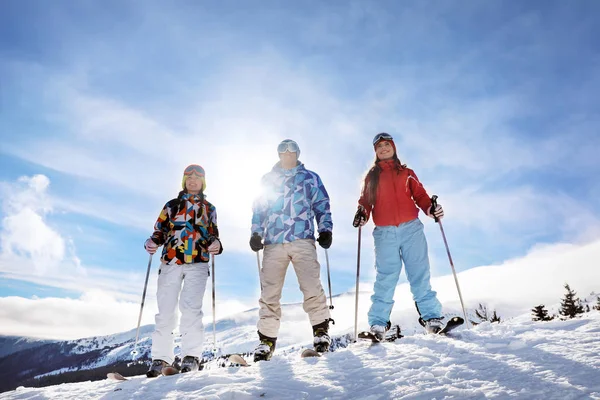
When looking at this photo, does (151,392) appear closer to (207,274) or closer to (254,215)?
(207,274)

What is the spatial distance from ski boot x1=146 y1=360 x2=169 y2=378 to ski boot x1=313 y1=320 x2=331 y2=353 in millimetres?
1994

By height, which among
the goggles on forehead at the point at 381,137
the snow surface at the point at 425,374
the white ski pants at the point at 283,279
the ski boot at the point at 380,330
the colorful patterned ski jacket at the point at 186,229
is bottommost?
the snow surface at the point at 425,374

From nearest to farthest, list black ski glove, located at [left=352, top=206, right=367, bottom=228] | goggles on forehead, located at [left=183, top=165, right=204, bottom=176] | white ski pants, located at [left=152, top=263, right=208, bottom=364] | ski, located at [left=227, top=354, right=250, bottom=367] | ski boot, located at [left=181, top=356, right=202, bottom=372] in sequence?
ski, located at [left=227, top=354, right=250, bottom=367] < ski boot, located at [left=181, top=356, right=202, bottom=372] < white ski pants, located at [left=152, top=263, right=208, bottom=364] < black ski glove, located at [left=352, top=206, right=367, bottom=228] < goggles on forehead, located at [left=183, top=165, right=204, bottom=176]

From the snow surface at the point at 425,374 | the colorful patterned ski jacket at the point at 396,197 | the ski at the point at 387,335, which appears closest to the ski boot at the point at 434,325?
the ski at the point at 387,335

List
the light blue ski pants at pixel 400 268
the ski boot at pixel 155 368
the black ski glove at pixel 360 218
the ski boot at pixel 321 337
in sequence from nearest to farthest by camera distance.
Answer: the ski boot at pixel 155 368
the ski boot at pixel 321 337
the light blue ski pants at pixel 400 268
the black ski glove at pixel 360 218

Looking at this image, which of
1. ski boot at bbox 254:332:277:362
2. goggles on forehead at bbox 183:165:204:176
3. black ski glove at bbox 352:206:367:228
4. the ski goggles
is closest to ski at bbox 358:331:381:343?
ski boot at bbox 254:332:277:362

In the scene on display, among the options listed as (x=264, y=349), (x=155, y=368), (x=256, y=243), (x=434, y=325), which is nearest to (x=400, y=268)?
(x=434, y=325)

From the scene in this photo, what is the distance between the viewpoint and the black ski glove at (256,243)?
223 inches

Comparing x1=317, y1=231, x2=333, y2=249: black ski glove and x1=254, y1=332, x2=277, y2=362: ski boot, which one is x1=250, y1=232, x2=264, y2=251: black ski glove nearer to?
x1=317, y1=231, x2=333, y2=249: black ski glove

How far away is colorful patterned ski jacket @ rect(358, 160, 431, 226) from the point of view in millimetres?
5949

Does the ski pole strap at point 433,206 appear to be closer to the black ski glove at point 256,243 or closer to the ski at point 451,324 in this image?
the ski at point 451,324

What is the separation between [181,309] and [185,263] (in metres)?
0.65

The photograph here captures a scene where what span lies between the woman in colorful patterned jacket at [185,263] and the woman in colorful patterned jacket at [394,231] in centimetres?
239

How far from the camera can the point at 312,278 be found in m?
5.41
